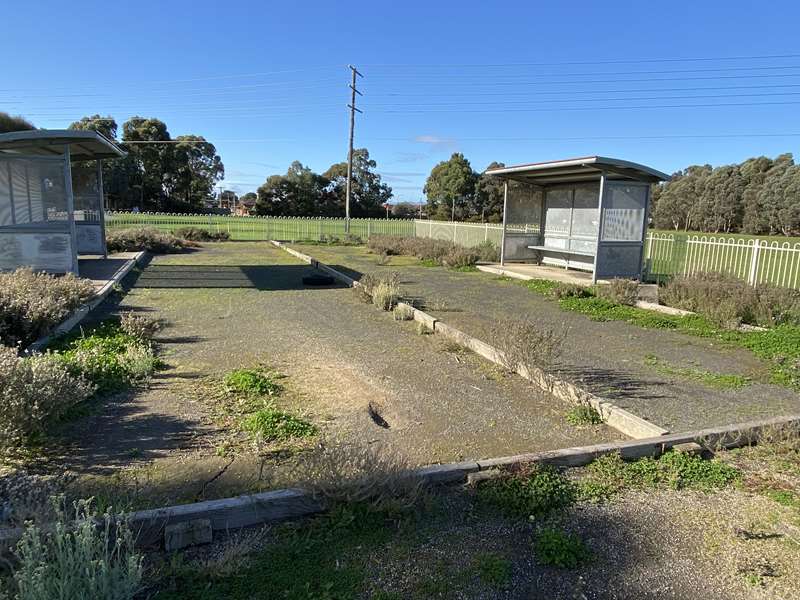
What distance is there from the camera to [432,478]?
11.2 feet

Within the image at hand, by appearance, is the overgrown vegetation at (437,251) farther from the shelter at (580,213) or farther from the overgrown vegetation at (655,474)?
the overgrown vegetation at (655,474)

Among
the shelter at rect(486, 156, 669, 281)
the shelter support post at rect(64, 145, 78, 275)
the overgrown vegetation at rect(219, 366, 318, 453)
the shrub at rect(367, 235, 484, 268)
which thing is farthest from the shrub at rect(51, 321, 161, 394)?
the shrub at rect(367, 235, 484, 268)

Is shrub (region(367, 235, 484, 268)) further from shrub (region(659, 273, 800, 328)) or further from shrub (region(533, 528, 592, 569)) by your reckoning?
shrub (region(533, 528, 592, 569))

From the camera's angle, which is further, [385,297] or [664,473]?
[385,297]

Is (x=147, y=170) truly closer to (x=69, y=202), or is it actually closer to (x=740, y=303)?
(x=69, y=202)

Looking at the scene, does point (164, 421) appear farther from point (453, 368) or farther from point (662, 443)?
point (662, 443)

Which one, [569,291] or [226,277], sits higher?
[569,291]

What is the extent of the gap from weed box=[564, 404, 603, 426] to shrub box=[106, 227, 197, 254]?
813 inches

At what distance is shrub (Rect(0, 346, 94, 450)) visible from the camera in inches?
139

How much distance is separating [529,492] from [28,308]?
6125mm

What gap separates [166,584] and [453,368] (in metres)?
4.15

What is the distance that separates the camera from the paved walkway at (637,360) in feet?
16.4

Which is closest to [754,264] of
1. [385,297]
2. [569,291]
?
[569,291]

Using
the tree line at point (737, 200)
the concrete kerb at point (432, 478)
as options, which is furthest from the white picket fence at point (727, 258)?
the tree line at point (737, 200)
